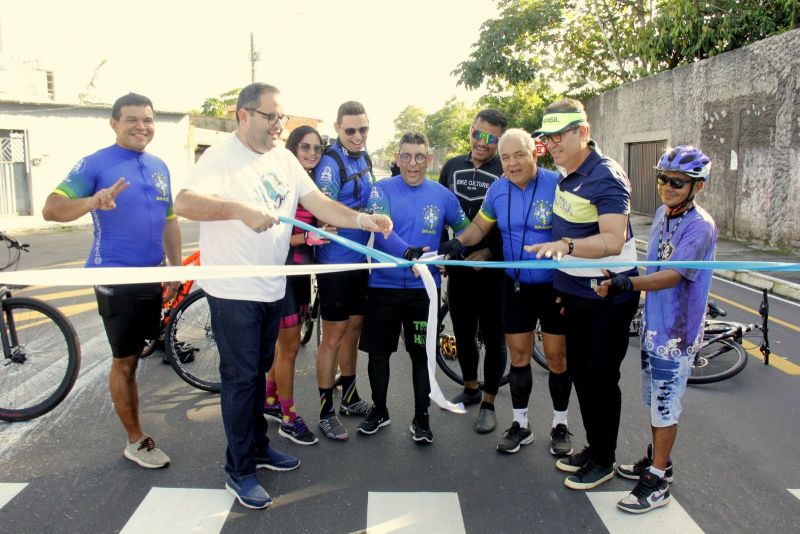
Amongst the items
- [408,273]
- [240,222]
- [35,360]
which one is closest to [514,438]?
[408,273]

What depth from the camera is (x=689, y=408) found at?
470cm

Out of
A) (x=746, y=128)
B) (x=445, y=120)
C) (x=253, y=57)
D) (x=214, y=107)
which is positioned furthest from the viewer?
(x=445, y=120)

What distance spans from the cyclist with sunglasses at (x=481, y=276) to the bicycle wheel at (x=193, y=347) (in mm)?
1985

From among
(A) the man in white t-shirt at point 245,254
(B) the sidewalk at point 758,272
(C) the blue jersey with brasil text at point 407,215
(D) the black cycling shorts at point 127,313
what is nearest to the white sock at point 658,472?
(C) the blue jersey with brasil text at point 407,215

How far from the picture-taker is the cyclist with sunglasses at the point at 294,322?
13.7 feet

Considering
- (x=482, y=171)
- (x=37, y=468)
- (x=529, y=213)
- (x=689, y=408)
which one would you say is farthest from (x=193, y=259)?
(x=689, y=408)

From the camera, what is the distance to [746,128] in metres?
13.4

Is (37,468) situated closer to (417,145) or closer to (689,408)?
(417,145)

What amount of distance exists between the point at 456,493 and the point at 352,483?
58 cm

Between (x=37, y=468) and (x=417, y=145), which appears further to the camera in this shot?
(x=417, y=145)

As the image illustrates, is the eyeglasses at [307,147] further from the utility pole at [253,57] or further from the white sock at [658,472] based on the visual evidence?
the utility pole at [253,57]

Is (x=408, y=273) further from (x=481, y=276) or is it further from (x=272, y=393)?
(x=272, y=393)

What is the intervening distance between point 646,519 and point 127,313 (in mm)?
3034

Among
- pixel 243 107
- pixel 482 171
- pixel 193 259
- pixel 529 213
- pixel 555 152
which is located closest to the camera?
pixel 243 107
